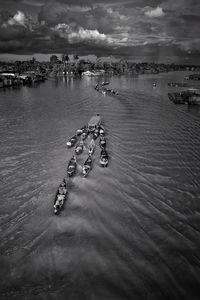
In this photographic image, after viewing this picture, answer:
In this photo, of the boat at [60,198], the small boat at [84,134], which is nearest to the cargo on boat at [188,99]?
the small boat at [84,134]

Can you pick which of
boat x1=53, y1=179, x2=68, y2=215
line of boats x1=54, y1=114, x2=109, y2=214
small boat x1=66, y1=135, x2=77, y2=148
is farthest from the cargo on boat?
boat x1=53, y1=179, x2=68, y2=215

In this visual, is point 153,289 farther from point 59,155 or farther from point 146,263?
point 59,155

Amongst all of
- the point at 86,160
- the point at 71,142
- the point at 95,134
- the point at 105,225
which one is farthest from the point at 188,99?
the point at 105,225

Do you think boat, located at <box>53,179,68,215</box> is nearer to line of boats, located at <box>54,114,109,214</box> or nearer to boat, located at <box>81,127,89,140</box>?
line of boats, located at <box>54,114,109,214</box>

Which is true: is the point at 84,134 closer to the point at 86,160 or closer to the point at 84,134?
the point at 84,134

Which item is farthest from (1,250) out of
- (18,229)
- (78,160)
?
(78,160)
